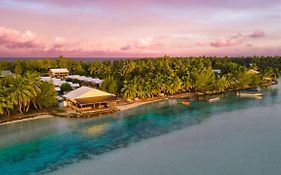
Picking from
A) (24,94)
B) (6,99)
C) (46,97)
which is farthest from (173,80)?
(6,99)

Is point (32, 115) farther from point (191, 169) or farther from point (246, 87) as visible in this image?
point (246, 87)

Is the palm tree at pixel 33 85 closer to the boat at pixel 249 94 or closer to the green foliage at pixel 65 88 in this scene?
the green foliage at pixel 65 88

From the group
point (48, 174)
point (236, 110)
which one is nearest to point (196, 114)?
point (236, 110)

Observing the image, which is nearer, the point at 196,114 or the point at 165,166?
the point at 165,166

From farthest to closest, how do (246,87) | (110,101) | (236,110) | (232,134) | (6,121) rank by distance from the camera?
(246,87), (236,110), (110,101), (6,121), (232,134)

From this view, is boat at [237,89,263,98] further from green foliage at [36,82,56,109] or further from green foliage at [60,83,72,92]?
green foliage at [36,82,56,109]

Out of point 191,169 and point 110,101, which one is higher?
point 110,101
